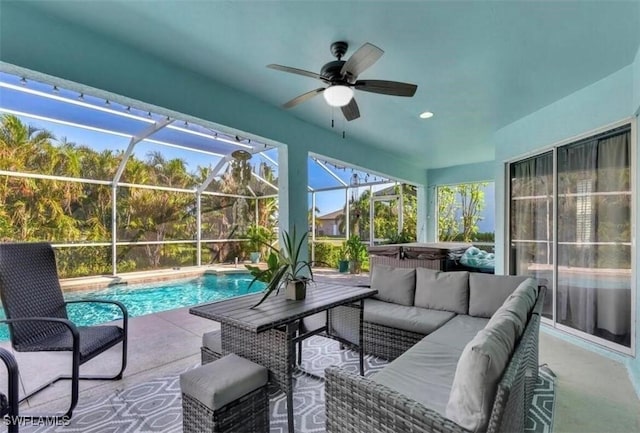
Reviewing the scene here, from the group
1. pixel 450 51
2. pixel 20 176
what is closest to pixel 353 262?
pixel 450 51

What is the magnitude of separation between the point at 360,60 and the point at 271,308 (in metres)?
1.88

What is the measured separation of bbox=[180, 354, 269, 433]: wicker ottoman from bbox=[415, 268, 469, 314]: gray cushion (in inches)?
75.8

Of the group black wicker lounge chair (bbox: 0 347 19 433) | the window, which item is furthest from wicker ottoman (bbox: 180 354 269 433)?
the window

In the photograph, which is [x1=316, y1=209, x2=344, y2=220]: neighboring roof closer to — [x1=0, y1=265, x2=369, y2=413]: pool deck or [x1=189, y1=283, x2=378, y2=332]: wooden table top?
[x1=0, y1=265, x2=369, y2=413]: pool deck

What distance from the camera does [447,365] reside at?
6.16ft

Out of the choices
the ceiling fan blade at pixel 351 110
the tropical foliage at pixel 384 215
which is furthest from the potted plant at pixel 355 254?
the ceiling fan blade at pixel 351 110

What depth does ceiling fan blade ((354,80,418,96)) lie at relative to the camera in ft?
8.25

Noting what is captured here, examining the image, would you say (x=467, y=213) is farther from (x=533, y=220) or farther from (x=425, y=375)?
(x=425, y=375)

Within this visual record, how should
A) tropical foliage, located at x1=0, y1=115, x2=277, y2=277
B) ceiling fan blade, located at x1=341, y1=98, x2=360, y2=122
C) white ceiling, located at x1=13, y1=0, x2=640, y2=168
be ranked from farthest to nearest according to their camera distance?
tropical foliage, located at x1=0, y1=115, x2=277, y2=277 → ceiling fan blade, located at x1=341, y1=98, x2=360, y2=122 → white ceiling, located at x1=13, y1=0, x2=640, y2=168

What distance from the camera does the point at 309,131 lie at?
475 cm

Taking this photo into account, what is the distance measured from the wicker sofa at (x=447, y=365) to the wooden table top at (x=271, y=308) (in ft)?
1.62

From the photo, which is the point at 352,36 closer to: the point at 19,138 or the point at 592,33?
the point at 592,33

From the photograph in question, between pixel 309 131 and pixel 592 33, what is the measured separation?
3265mm

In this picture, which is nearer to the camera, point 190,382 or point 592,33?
point 190,382
